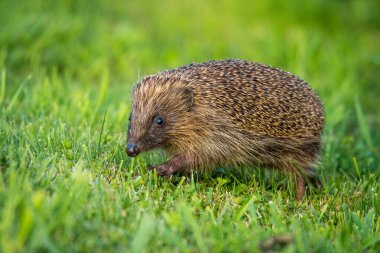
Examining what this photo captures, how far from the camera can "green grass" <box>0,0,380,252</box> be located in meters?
3.76

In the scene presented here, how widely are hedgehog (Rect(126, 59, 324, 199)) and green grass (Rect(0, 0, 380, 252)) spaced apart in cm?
21

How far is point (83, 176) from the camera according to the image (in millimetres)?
4148

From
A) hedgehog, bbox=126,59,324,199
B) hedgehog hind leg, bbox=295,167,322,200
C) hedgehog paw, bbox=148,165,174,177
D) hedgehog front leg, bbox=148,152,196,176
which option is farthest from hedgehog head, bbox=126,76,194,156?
hedgehog hind leg, bbox=295,167,322,200

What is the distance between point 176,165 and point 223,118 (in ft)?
2.04

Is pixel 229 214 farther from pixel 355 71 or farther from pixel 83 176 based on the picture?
pixel 355 71

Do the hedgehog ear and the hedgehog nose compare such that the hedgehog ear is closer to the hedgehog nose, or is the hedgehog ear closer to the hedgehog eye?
the hedgehog eye

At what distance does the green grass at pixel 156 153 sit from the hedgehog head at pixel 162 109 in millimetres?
271

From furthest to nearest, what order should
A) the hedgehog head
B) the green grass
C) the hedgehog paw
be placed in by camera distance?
the hedgehog head → the hedgehog paw → the green grass

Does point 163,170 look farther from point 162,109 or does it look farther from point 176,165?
point 162,109

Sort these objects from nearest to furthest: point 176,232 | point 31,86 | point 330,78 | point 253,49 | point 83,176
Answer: point 176,232
point 83,176
point 31,86
point 330,78
point 253,49

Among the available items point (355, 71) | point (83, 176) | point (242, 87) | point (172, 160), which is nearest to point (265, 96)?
point (242, 87)

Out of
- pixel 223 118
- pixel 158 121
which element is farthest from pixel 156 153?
pixel 223 118

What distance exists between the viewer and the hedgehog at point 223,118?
5645 mm

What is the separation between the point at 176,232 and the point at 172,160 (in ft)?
5.32
